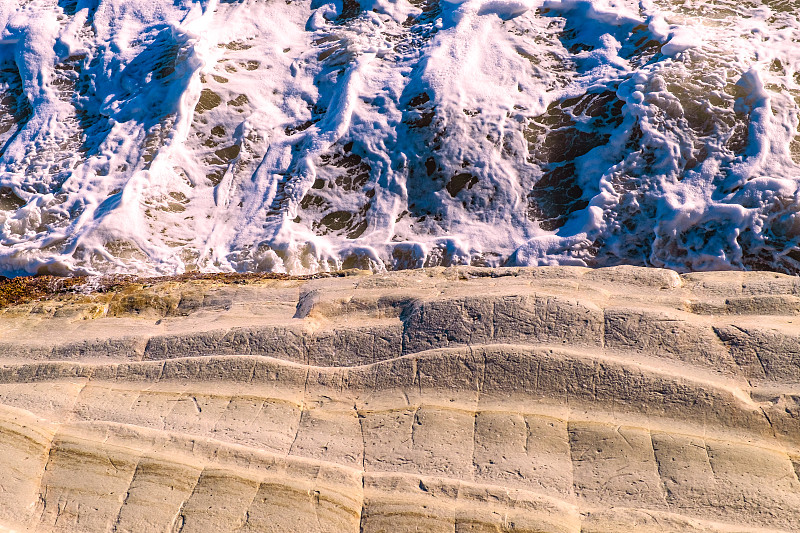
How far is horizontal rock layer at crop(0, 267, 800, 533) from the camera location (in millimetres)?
3934

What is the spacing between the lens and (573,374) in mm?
4715

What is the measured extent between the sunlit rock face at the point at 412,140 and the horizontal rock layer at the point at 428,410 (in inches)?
86.5

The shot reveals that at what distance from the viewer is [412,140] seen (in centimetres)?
911

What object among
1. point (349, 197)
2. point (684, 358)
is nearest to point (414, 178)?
point (349, 197)

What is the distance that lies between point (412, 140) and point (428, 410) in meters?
5.50

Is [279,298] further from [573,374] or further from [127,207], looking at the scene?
[127,207]

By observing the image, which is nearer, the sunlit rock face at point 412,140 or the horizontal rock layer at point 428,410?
the horizontal rock layer at point 428,410

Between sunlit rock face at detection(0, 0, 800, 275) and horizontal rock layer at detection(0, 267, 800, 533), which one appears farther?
sunlit rock face at detection(0, 0, 800, 275)

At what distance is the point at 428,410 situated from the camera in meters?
4.62

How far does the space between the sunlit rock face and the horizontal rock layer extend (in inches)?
86.5

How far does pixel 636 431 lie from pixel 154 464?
11.8 ft

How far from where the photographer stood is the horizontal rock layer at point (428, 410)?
393 centimetres

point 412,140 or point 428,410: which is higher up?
point 428,410

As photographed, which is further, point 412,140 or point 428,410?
point 412,140
